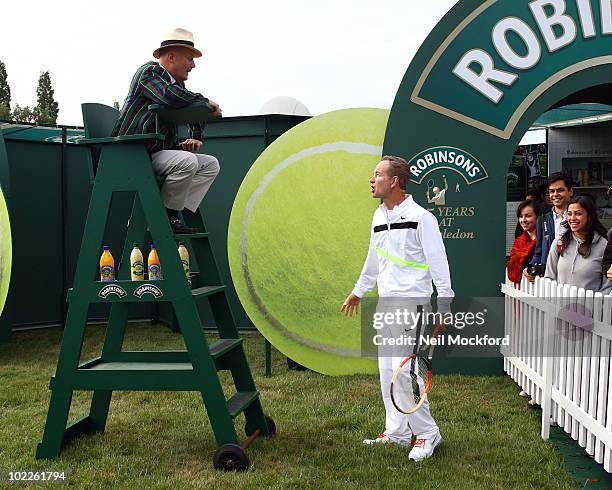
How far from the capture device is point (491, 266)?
666 cm

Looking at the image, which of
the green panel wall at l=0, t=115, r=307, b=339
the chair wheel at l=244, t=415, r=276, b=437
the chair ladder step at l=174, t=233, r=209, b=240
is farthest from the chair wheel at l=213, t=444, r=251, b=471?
the green panel wall at l=0, t=115, r=307, b=339

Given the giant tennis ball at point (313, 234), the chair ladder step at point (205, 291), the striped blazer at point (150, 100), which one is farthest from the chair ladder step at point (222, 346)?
the giant tennis ball at point (313, 234)

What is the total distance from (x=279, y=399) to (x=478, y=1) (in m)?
3.95

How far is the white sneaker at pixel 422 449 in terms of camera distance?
435 cm

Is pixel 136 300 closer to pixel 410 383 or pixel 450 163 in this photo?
pixel 410 383

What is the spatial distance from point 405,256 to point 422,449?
118 centimetres

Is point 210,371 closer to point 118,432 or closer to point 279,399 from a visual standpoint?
point 118,432

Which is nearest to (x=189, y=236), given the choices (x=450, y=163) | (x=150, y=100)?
(x=150, y=100)

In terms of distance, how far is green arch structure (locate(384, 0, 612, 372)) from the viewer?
6.42 m

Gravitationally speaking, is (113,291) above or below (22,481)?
above

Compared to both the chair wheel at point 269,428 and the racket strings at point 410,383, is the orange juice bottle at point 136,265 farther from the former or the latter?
the racket strings at point 410,383

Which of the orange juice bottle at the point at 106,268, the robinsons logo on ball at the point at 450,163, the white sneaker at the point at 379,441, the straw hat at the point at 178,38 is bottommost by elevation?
the white sneaker at the point at 379,441

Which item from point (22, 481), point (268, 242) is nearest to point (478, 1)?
point (268, 242)

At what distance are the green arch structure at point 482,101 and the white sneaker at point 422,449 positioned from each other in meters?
2.42
